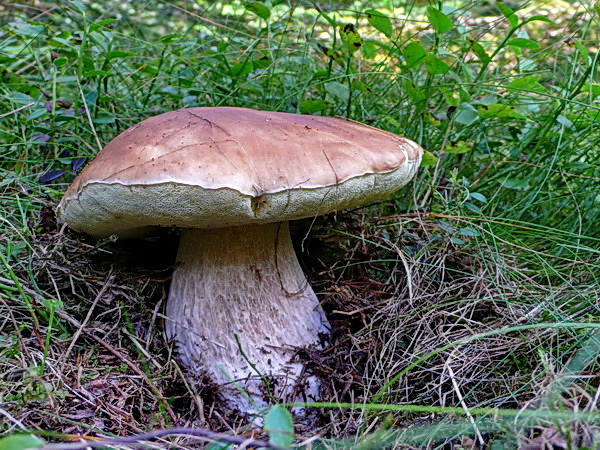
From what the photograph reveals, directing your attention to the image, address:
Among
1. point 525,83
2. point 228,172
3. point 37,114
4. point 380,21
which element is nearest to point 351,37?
point 380,21

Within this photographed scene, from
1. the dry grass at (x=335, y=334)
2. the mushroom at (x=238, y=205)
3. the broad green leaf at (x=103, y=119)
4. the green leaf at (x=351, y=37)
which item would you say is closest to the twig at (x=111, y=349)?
the dry grass at (x=335, y=334)

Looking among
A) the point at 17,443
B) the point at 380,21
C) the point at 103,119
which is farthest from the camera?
the point at 103,119

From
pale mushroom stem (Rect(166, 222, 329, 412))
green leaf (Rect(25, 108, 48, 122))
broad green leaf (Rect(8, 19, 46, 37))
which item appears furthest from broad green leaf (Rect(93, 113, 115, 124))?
pale mushroom stem (Rect(166, 222, 329, 412))

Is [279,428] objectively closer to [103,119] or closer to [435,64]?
[435,64]

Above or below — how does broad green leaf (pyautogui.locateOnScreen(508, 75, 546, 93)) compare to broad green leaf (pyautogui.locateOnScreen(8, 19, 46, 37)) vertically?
above

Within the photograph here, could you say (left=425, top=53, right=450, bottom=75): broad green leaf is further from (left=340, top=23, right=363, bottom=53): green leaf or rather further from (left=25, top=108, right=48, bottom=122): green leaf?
(left=25, top=108, right=48, bottom=122): green leaf

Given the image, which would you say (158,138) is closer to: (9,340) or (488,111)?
(9,340)

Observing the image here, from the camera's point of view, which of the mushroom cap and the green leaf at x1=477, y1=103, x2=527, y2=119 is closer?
the mushroom cap
